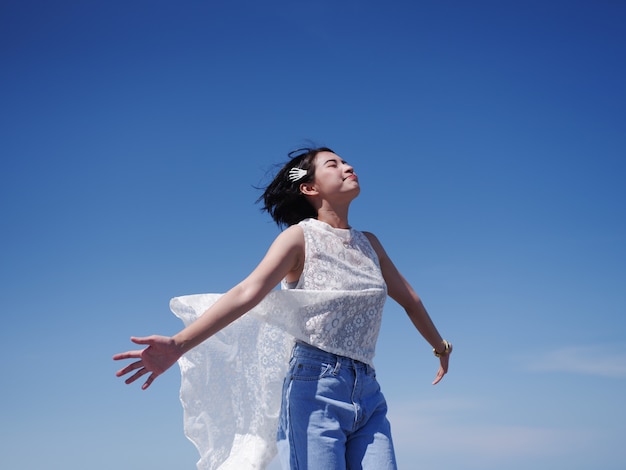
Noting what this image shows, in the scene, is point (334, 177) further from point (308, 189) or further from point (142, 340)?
point (142, 340)

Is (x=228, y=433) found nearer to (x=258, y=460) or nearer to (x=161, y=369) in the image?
(x=258, y=460)

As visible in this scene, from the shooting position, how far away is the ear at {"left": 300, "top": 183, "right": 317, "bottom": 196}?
4.05 m

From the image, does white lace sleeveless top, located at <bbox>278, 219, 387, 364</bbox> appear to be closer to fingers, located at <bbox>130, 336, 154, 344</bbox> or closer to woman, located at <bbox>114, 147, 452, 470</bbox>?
woman, located at <bbox>114, 147, 452, 470</bbox>

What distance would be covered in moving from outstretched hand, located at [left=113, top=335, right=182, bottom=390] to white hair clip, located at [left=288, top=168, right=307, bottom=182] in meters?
1.33

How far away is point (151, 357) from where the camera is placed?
3.15m

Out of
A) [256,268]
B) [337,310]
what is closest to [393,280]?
[337,310]

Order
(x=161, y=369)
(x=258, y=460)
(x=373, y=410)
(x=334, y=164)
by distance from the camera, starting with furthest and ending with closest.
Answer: (x=334, y=164) → (x=258, y=460) → (x=373, y=410) → (x=161, y=369)

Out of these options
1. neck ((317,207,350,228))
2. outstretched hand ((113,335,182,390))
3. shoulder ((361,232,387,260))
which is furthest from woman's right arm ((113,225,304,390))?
A: shoulder ((361,232,387,260))

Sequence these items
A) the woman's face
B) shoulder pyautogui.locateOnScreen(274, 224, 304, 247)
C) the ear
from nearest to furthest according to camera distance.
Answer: shoulder pyautogui.locateOnScreen(274, 224, 304, 247) → the woman's face → the ear

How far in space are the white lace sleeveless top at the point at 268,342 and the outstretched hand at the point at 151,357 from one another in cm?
64

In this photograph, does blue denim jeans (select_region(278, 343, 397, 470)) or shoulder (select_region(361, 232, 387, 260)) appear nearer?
blue denim jeans (select_region(278, 343, 397, 470))

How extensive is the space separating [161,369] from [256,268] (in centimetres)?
70

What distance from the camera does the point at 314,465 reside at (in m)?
3.31

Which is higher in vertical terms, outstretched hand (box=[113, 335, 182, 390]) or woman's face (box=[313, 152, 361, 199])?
woman's face (box=[313, 152, 361, 199])
